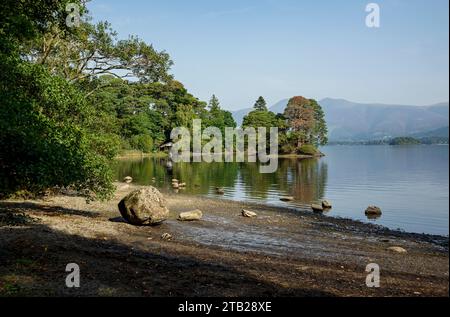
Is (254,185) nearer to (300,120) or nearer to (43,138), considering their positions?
(43,138)

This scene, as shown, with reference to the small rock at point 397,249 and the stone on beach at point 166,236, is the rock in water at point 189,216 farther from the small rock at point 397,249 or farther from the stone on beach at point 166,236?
the small rock at point 397,249

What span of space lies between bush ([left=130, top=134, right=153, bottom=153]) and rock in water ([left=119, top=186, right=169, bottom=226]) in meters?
99.1

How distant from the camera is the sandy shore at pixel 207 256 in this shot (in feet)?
40.9

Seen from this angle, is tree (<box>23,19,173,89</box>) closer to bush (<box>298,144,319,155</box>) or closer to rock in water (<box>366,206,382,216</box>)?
rock in water (<box>366,206,382,216</box>)

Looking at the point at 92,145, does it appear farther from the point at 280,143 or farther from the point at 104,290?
the point at 280,143

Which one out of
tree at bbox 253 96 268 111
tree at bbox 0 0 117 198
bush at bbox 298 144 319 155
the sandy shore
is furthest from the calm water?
tree at bbox 253 96 268 111


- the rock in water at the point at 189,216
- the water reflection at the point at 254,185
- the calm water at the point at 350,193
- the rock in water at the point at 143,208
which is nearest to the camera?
the rock in water at the point at 143,208

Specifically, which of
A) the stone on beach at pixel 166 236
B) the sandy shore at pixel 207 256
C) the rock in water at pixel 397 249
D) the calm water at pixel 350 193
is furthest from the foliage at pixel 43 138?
the calm water at pixel 350 193

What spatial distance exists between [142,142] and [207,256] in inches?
4267

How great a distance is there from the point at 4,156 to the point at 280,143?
12335 cm

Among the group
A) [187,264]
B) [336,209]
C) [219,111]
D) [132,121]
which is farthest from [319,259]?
[219,111]

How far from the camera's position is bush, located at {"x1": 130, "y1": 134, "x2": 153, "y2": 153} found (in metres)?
123

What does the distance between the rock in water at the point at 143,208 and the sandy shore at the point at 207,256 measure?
0.66 meters

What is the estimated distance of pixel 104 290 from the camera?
1155cm
